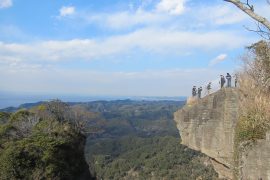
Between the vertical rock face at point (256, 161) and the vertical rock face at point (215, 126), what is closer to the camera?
the vertical rock face at point (256, 161)

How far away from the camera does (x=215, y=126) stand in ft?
75.9

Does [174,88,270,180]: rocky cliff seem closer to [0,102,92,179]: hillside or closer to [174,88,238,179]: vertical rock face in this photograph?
[174,88,238,179]: vertical rock face

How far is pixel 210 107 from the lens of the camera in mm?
23844

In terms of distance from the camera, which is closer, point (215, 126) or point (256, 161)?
point (256, 161)

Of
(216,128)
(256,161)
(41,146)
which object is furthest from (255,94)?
(41,146)

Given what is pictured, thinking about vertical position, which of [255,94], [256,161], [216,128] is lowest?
[256,161]

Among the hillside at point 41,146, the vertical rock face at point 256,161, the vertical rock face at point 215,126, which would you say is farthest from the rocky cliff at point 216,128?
the hillside at point 41,146

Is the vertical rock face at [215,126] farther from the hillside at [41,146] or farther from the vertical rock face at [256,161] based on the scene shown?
the hillside at [41,146]

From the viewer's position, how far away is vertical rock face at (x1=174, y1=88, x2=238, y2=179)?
21.8m

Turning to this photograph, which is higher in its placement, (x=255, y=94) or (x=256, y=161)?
(x=255, y=94)

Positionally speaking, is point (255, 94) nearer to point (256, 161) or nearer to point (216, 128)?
point (256, 161)

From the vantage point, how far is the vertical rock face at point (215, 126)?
21.8 metres

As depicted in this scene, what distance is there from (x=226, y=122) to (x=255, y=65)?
4.16m

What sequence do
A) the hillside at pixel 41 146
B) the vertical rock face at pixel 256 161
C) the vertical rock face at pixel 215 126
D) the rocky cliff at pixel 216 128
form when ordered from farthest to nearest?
the vertical rock face at pixel 215 126 → the rocky cliff at pixel 216 128 → the hillside at pixel 41 146 → the vertical rock face at pixel 256 161
